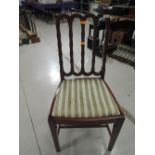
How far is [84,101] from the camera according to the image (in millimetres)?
991

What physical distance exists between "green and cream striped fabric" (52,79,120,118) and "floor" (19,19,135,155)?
0.50 metres

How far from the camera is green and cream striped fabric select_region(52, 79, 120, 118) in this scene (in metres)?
0.91

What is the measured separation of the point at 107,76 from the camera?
2125 millimetres

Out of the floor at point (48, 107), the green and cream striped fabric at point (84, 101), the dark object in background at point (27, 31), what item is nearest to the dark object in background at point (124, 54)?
the floor at point (48, 107)

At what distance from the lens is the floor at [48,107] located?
1.23 meters

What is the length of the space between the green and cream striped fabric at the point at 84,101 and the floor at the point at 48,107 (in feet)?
1.63

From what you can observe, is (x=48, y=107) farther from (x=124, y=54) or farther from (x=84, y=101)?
(x=124, y=54)

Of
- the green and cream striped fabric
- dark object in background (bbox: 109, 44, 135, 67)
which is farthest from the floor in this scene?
the green and cream striped fabric

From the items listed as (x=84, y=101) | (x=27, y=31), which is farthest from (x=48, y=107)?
(x=27, y=31)

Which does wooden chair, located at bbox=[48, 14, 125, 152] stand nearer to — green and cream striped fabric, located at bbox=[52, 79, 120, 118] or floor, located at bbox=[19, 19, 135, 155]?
green and cream striped fabric, located at bbox=[52, 79, 120, 118]

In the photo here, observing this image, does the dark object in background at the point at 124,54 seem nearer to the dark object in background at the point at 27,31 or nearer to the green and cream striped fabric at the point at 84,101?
the green and cream striped fabric at the point at 84,101

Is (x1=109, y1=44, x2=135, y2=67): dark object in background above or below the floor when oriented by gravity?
above

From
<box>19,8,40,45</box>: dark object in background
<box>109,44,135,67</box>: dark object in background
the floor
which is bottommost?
the floor

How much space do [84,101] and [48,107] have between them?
30.0 inches
